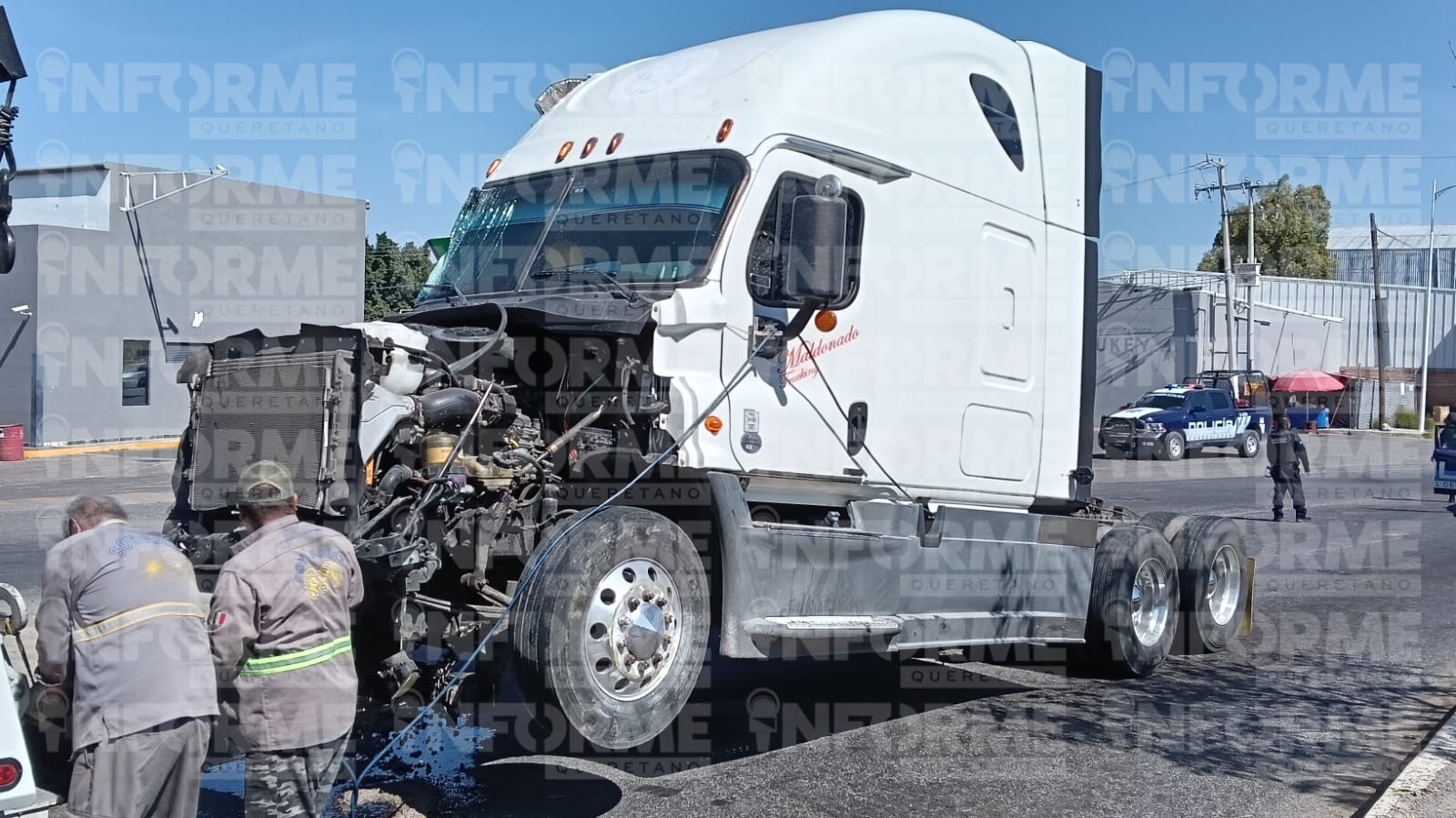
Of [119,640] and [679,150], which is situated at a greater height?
[679,150]

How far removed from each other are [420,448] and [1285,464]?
16.8 meters

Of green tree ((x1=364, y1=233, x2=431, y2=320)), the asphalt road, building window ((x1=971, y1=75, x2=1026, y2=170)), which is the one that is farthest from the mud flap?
green tree ((x1=364, y1=233, x2=431, y2=320))

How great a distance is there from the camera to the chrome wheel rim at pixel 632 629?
5.47m

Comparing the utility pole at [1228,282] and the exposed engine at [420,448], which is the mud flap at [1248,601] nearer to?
the exposed engine at [420,448]

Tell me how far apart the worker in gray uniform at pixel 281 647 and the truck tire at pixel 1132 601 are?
560 cm

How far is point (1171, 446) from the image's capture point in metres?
32.9

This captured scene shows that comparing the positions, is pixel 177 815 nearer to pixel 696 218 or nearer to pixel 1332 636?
pixel 696 218

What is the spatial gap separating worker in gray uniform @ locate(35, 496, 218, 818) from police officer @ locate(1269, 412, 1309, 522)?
17.9 meters

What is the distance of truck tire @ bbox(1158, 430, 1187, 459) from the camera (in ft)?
108

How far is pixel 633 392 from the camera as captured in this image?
20.4ft

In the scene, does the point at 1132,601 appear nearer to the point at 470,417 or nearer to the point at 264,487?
the point at 470,417

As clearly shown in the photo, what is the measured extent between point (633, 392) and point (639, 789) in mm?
1890

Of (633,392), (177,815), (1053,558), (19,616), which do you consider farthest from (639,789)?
(1053,558)

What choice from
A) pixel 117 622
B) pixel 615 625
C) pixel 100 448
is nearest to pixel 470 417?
pixel 615 625
